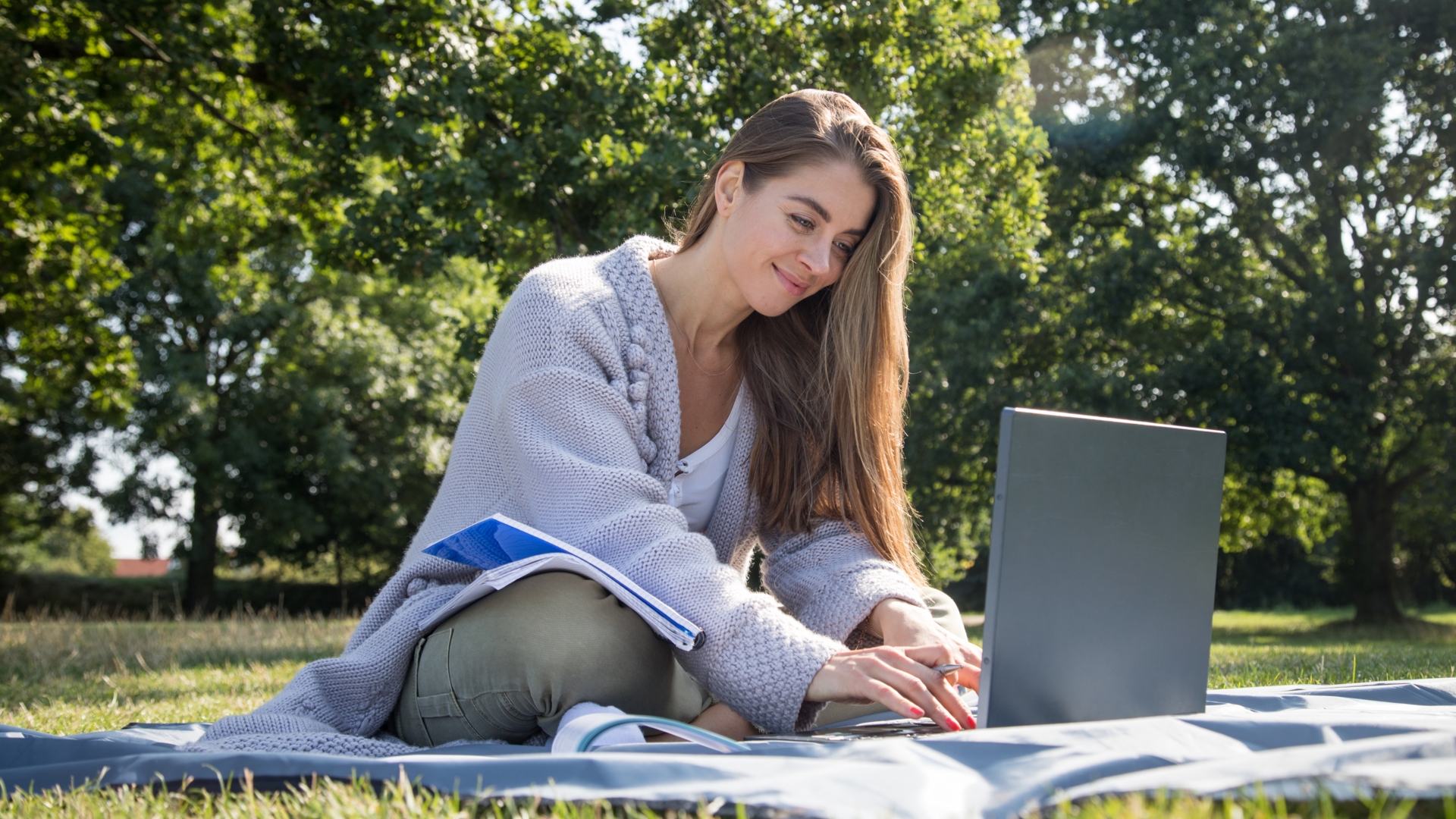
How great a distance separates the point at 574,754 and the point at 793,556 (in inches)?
51.5

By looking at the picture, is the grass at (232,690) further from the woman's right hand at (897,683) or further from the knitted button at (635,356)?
the knitted button at (635,356)

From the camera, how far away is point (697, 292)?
270 centimetres

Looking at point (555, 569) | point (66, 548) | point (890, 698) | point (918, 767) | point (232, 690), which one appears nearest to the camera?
point (918, 767)

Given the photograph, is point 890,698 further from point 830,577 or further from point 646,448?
point 646,448

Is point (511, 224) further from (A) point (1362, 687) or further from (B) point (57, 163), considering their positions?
(A) point (1362, 687)

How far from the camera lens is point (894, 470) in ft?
9.16

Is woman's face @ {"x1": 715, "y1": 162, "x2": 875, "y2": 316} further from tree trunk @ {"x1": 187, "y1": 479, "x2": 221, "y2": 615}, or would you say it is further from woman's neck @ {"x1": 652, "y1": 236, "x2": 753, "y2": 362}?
tree trunk @ {"x1": 187, "y1": 479, "x2": 221, "y2": 615}

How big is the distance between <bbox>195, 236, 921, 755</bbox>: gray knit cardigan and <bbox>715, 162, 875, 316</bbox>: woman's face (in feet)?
0.80

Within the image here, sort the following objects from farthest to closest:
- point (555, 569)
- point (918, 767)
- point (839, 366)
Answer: point (839, 366) → point (555, 569) → point (918, 767)

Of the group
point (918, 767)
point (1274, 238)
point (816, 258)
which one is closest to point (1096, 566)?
point (918, 767)

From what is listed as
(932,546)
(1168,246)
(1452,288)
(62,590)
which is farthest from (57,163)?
(62,590)

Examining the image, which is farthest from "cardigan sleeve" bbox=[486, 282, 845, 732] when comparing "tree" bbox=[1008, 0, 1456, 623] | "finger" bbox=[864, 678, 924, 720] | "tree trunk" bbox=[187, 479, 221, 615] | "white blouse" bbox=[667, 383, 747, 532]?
"tree trunk" bbox=[187, 479, 221, 615]

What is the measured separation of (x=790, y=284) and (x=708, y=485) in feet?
1.78

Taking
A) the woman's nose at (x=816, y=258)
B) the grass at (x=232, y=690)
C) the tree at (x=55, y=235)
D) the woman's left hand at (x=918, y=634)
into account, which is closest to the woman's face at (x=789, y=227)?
the woman's nose at (x=816, y=258)
